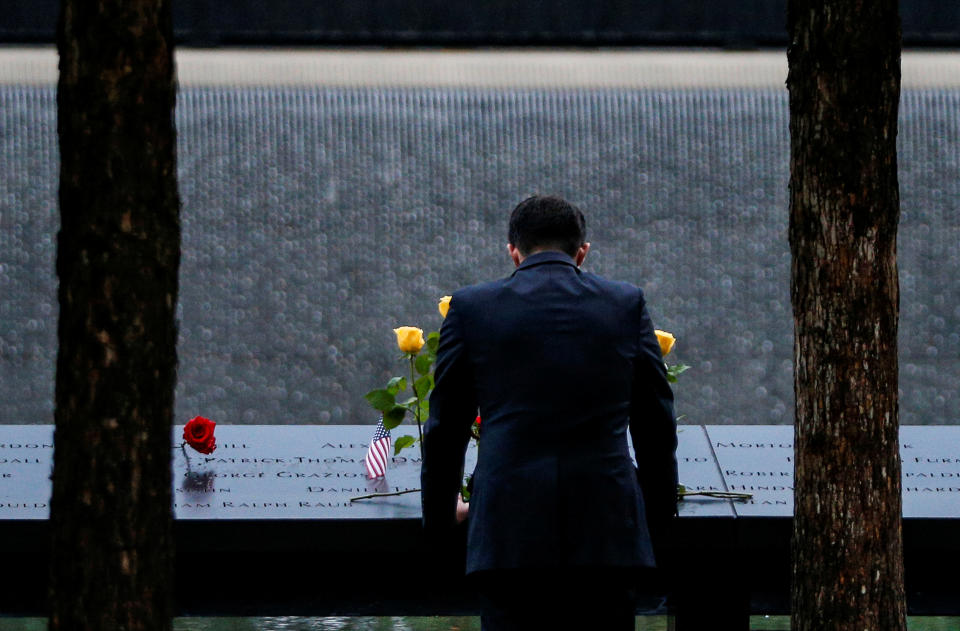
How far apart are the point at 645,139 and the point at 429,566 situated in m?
4.33

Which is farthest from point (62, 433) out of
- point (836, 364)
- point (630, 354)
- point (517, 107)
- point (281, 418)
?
point (517, 107)

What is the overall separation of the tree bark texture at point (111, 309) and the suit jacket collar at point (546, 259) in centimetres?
46

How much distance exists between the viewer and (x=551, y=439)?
1.62m

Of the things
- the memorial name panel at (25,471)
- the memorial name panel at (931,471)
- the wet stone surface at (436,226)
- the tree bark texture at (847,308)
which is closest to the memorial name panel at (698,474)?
the tree bark texture at (847,308)

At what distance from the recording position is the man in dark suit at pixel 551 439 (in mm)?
1620

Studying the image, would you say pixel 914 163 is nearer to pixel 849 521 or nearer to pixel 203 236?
pixel 203 236

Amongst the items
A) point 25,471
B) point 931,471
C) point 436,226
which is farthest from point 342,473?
point 436,226

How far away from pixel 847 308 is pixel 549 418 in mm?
448

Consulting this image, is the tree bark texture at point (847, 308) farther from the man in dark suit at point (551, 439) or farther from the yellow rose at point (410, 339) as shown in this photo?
the yellow rose at point (410, 339)

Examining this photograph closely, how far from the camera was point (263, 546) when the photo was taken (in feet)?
6.25

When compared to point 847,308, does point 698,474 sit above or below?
below

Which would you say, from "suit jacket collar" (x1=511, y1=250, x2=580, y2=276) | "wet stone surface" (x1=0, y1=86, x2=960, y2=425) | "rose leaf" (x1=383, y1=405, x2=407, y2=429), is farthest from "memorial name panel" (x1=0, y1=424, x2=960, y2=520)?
"wet stone surface" (x1=0, y1=86, x2=960, y2=425)

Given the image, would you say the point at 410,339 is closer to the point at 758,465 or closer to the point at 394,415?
the point at 394,415

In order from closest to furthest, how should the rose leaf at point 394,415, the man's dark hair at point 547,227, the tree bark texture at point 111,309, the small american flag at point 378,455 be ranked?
the tree bark texture at point 111,309
the man's dark hair at point 547,227
the rose leaf at point 394,415
the small american flag at point 378,455
